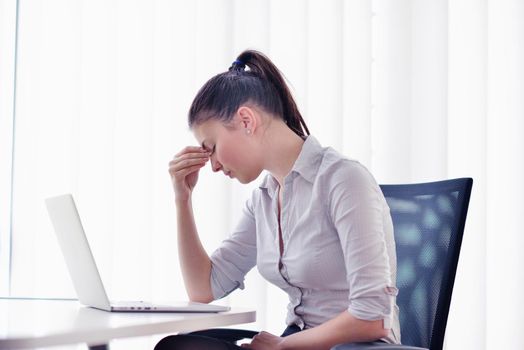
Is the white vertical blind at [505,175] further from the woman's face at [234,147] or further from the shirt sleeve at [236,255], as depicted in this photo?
the woman's face at [234,147]

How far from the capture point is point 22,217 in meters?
2.76

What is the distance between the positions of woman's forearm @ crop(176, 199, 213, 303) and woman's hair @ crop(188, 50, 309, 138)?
0.26 meters

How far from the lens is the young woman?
1.32 meters

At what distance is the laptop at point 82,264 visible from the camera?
1.28 meters

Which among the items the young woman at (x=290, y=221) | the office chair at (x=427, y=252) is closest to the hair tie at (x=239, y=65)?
the young woman at (x=290, y=221)

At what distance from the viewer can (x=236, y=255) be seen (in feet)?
5.84

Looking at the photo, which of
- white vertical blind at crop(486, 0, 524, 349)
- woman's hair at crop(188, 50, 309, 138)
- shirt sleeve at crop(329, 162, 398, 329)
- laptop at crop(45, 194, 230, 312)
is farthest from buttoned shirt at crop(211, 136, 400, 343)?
white vertical blind at crop(486, 0, 524, 349)

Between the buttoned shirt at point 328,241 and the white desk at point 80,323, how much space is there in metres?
0.17

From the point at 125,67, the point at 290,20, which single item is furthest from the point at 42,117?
the point at 290,20

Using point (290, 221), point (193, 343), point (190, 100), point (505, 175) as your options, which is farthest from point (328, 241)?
point (190, 100)

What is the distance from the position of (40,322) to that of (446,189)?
87cm

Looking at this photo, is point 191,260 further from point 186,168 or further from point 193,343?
point 193,343

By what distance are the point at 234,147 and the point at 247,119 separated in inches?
2.7

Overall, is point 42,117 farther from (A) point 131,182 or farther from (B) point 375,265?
(B) point 375,265
